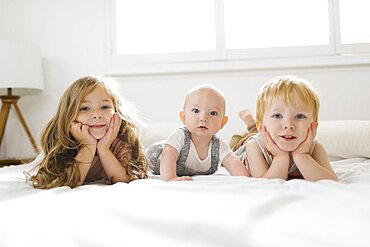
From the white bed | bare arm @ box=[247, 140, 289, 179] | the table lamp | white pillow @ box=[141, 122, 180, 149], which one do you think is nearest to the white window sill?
the table lamp

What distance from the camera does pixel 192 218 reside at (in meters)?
0.59

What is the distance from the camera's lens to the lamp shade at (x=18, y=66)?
2.46 meters

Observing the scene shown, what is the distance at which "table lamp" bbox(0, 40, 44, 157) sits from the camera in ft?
8.07

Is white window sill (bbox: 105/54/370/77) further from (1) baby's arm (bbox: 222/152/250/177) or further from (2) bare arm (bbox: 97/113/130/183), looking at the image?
(2) bare arm (bbox: 97/113/130/183)

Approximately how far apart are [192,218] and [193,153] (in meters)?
0.77

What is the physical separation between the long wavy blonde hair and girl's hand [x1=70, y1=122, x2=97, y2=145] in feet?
0.07

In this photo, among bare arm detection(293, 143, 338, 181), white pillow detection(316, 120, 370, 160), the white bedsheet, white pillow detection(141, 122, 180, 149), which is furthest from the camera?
white pillow detection(141, 122, 180, 149)

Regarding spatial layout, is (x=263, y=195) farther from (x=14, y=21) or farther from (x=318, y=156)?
(x=14, y=21)

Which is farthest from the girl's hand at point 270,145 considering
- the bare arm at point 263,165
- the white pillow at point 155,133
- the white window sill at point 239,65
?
the white window sill at point 239,65

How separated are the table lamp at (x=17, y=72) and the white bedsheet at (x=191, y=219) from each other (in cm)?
181

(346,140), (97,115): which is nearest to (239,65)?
(346,140)

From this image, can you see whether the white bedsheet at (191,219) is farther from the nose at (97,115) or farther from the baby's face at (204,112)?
the baby's face at (204,112)

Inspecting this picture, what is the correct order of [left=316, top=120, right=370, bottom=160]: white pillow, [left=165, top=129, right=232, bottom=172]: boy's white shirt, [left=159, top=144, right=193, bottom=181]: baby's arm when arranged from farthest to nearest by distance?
[left=316, top=120, right=370, bottom=160]: white pillow → [left=165, top=129, right=232, bottom=172]: boy's white shirt → [left=159, top=144, right=193, bottom=181]: baby's arm

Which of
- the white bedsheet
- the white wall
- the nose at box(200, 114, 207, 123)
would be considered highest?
the white wall
